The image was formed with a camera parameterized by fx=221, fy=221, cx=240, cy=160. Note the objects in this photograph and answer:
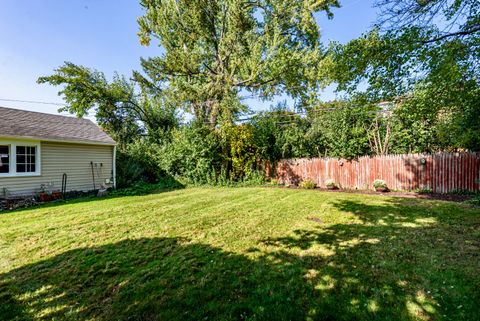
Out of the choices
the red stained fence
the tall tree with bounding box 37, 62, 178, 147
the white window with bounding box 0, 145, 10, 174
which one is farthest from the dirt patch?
the tall tree with bounding box 37, 62, 178, 147

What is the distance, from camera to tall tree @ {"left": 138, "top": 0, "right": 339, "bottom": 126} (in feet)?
47.0

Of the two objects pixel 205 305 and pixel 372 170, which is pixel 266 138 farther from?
pixel 205 305

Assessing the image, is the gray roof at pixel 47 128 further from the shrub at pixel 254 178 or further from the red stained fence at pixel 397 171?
the red stained fence at pixel 397 171

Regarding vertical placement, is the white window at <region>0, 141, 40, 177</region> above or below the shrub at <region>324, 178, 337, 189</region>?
above

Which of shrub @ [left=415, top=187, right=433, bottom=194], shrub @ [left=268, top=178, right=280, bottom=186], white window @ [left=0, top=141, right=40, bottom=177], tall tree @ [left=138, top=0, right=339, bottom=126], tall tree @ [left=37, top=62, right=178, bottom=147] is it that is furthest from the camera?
tall tree @ [left=37, top=62, right=178, bottom=147]

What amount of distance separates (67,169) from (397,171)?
14621 millimetres

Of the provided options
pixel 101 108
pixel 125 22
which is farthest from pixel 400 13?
pixel 101 108

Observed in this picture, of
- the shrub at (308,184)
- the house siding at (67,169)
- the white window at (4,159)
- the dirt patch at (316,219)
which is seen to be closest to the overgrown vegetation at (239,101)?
the house siding at (67,169)

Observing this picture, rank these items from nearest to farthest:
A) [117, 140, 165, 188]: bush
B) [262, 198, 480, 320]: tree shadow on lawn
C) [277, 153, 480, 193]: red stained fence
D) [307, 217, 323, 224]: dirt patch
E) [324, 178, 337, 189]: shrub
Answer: [262, 198, 480, 320]: tree shadow on lawn < [307, 217, 323, 224]: dirt patch < [277, 153, 480, 193]: red stained fence < [324, 178, 337, 189]: shrub < [117, 140, 165, 188]: bush

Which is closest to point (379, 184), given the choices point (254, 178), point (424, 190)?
point (424, 190)

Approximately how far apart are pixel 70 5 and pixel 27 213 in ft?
28.6

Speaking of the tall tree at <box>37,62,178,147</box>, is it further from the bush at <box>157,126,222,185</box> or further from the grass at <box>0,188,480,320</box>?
the grass at <box>0,188,480,320</box>

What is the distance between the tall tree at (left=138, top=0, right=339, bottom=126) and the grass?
9.95m

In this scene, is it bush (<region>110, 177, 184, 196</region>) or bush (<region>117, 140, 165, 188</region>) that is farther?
bush (<region>117, 140, 165, 188</region>)
